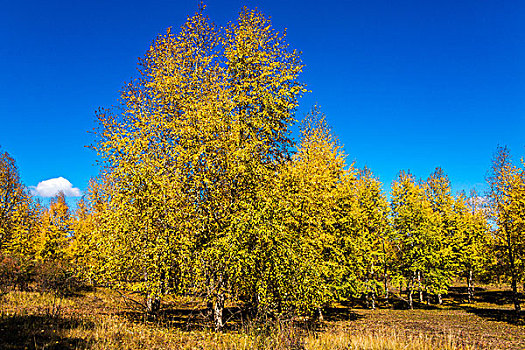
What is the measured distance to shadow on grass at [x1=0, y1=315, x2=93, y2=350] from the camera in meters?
7.51

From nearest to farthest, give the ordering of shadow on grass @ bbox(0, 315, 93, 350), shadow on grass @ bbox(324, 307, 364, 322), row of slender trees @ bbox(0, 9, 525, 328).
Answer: shadow on grass @ bbox(0, 315, 93, 350), row of slender trees @ bbox(0, 9, 525, 328), shadow on grass @ bbox(324, 307, 364, 322)

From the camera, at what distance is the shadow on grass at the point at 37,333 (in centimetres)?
751

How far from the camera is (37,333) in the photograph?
28.2 feet

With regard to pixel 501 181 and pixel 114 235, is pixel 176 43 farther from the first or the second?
pixel 501 181

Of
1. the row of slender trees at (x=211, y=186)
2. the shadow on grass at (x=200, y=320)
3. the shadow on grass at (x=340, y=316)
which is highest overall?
the row of slender trees at (x=211, y=186)

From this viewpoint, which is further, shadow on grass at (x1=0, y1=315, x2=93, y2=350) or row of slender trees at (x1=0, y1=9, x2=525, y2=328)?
row of slender trees at (x1=0, y1=9, x2=525, y2=328)

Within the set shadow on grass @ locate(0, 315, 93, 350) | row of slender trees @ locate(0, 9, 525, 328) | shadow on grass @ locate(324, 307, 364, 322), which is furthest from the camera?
shadow on grass @ locate(324, 307, 364, 322)

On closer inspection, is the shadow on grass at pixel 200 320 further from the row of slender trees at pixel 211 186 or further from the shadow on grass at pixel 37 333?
the shadow on grass at pixel 37 333

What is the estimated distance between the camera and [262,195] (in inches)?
414

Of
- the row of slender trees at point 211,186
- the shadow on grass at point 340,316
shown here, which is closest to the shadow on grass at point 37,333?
the row of slender trees at point 211,186

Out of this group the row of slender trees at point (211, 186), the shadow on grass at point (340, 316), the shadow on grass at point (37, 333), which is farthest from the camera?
the shadow on grass at point (340, 316)

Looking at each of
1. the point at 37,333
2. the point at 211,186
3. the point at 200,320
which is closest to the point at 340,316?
the point at 200,320

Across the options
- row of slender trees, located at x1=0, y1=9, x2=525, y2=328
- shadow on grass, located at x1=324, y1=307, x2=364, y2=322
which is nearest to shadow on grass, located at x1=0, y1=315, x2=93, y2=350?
row of slender trees, located at x1=0, y1=9, x2=525, y2=328

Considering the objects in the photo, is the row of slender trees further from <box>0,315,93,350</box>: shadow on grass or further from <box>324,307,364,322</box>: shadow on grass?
<box>324,307,364,322</box>: shadow on grass
